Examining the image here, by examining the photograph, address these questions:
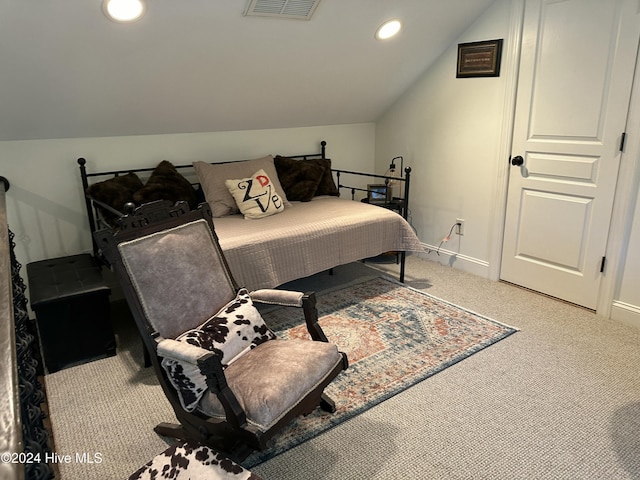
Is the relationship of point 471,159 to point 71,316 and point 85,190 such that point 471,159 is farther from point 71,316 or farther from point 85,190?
point 71,316

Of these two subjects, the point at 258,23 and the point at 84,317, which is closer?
the point at 84,317

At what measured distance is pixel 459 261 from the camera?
381cm

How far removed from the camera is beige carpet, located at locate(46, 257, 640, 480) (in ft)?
5.75

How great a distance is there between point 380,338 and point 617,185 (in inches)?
66.9

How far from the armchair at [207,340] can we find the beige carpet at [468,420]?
0.71 ft

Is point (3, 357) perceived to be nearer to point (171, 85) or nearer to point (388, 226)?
point (171, 85)

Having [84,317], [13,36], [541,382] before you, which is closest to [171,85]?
[13,36]

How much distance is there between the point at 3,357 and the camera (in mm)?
710

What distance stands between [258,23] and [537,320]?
8.25 feet

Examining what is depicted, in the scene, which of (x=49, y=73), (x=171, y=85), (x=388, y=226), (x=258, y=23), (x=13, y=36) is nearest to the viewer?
(x=13, y=36)

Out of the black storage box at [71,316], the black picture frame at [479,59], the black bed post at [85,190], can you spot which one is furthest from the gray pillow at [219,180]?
the black picture frame at [479,59]

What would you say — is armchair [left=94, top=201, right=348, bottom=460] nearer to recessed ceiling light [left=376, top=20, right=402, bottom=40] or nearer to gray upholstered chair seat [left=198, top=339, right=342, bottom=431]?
gray upholstered chair seat [left=198, top=339, right=342, bottom=431]

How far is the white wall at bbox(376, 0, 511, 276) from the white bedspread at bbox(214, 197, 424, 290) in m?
0.63

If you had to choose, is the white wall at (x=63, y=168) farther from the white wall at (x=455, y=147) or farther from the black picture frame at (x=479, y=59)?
the black picture frame at (x=479, y=59)
